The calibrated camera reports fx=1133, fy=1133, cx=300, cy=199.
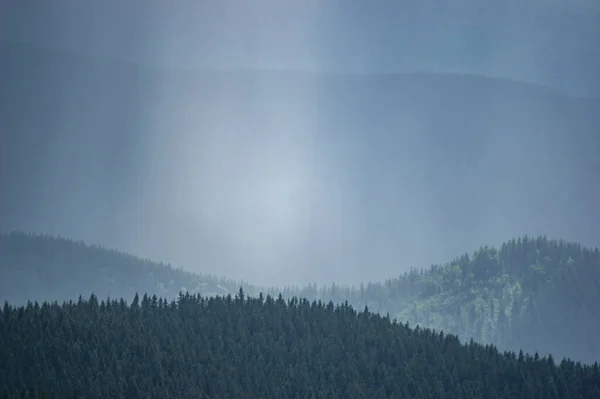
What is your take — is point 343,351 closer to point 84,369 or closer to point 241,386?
point 241,386

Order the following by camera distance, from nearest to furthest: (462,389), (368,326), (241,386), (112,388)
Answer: (112,388), (241,386), (462,389), (368,326)

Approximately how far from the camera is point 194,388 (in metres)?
107

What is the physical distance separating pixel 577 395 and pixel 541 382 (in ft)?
13.9

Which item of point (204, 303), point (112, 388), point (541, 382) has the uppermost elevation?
point (204, 303)

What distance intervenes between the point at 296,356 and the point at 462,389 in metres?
18.2

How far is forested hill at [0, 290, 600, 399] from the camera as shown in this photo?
4235 inches

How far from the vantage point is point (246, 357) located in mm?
119062

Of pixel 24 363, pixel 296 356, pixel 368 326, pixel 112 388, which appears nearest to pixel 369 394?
pixel 296 356

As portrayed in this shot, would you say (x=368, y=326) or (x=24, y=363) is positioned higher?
(x=368, y=326)

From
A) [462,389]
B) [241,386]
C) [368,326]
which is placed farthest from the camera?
[368,326]

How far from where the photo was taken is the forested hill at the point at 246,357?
4235 inches

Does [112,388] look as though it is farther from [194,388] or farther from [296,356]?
[296,356]

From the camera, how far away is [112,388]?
10406 cm

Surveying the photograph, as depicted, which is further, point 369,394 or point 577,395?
point 577,395
